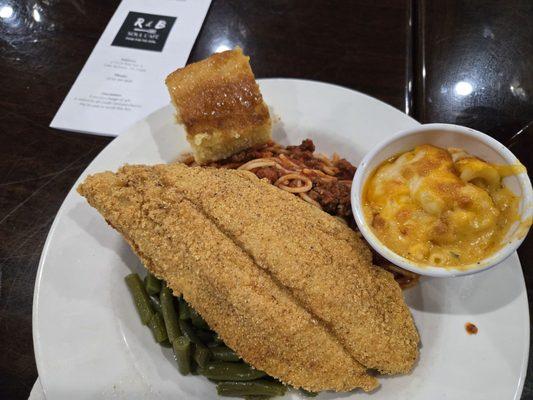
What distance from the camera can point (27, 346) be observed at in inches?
81.3

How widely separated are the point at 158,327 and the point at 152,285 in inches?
8.0

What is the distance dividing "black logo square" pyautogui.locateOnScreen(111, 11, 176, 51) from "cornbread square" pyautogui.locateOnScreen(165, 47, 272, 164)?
1016 mm

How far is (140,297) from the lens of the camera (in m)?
1.99

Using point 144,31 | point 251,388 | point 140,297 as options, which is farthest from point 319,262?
point 144,31

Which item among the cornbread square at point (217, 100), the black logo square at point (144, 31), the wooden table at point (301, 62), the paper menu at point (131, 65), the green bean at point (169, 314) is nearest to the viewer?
the green bean at point (169, 314)

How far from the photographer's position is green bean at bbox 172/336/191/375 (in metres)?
1.82

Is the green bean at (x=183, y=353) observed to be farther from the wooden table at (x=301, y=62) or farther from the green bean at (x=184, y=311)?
the wooden table at (x=301, y=62)

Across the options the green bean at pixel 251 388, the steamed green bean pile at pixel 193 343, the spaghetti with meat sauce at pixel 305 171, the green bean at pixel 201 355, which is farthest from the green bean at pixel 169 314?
the spaghetti with meat sauce at pixel 305 171

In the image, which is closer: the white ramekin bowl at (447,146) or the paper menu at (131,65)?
the white ramekin bowl at (447,146)

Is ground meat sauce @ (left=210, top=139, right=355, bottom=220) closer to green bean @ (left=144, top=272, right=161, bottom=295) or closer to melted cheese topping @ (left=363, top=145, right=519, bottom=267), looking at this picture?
melted cheese topping @ (left=363, top=145, right=519, bottom=267)

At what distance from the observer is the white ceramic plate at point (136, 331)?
1691mm

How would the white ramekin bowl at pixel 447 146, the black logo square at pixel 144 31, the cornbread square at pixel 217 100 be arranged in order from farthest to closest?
1. the black logo square at pixel 144 31
2. the cornbread square at pixel 217 100
3. the white ramekin bowl at pixel 447 146

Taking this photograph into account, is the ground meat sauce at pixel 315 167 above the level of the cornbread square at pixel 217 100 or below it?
below

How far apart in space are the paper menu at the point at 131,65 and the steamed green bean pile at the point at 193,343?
3.87 feet
